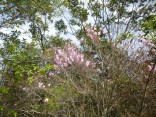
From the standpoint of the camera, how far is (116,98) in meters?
8.43

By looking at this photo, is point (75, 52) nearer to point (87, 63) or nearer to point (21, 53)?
point (87, 63)

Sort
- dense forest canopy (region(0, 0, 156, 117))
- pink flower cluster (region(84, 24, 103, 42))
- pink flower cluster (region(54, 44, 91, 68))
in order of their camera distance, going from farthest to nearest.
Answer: pink flower cluster (region(84, 24, 103, 42)), pink flower cluster (region(54, 44, 91, 68)), dense forest canopy (region(0, 0, 156, 117))

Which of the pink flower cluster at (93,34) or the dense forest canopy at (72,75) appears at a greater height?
the pink flower cluster at (93,34)

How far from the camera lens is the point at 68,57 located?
1173 centimetres

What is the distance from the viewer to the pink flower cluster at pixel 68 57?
35.7 feet

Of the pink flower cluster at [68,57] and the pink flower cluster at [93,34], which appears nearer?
the pink flower cluster at [68,57]

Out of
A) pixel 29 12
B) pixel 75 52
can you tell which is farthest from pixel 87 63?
pixel 29 12

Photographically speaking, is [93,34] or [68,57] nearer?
[68,57]

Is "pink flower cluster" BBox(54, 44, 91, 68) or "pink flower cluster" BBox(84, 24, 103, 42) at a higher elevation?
"pink flower cluster" BBox(84, 24, 103, 42)

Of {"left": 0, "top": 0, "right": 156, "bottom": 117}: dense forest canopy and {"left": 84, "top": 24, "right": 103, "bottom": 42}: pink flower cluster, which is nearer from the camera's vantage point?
{"left": 0, "top": 0, "right": 156, "bottom": 117}: dense forest canopy

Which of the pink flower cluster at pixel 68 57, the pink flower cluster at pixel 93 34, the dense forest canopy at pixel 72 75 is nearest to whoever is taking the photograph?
the dense forest canopy at pixel 72 75

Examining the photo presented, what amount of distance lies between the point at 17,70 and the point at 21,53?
345mm

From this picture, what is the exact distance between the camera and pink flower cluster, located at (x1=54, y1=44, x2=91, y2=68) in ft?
35.7

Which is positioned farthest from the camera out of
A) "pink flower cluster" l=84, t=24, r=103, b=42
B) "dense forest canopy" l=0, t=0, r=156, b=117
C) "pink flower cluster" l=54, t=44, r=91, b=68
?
"pink flower cluster" l=84, t=24, r=103, b=42
